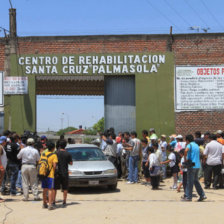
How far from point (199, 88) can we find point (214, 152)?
5.43 meters

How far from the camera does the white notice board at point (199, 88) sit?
17.5 metres

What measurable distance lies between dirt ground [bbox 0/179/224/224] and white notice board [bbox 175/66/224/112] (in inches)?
222

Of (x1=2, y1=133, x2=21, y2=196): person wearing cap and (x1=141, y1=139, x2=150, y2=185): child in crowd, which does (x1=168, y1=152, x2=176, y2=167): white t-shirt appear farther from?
(x1=2, y1=133, x2=21, y2=196): person wearing cap

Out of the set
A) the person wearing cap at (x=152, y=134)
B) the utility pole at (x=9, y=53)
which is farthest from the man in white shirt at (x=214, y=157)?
the utility pole at (x=9, y=53)

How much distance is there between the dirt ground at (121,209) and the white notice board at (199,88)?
5.64m

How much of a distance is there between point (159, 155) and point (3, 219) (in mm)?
5799

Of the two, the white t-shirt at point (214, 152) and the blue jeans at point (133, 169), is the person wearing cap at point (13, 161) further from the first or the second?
the white t-shirt at point (214, 152)

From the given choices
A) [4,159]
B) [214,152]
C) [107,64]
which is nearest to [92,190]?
[4,159]

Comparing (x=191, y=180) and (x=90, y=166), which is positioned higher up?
(x=90, y=166)

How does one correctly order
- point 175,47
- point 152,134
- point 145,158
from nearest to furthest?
point 145,158, point 152,134, point 175,47

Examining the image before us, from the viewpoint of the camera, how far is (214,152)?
12.7 meters

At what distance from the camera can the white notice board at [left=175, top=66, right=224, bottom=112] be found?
1755cm

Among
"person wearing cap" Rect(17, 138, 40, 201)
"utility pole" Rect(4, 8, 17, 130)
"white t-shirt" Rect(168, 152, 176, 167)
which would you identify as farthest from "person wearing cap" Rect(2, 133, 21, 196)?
"utility pole" Rect(4, 8, 17, 130)

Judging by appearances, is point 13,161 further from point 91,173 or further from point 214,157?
point 214,157
